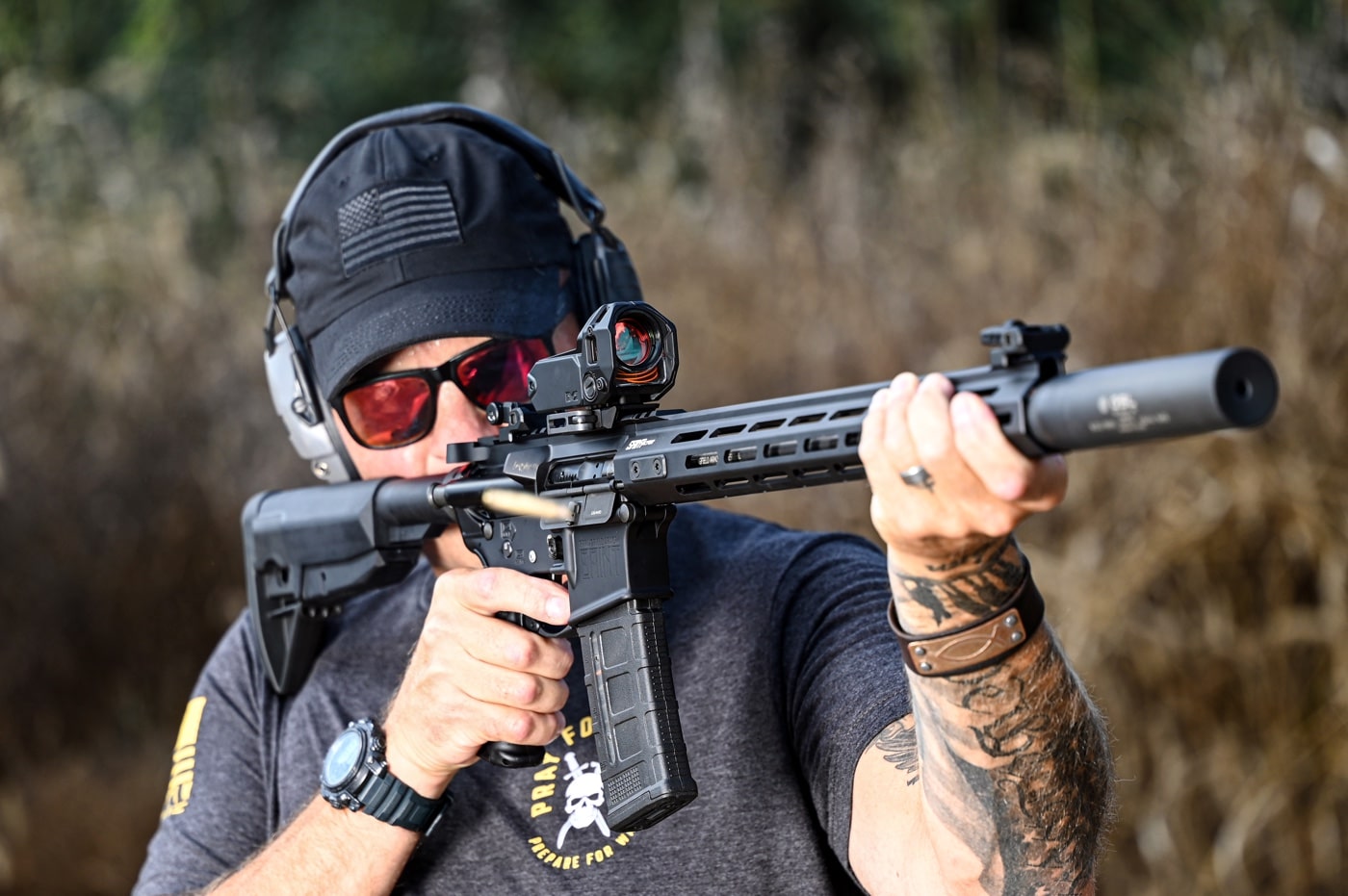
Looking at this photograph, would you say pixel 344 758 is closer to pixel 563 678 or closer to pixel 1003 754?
pixel 563 678

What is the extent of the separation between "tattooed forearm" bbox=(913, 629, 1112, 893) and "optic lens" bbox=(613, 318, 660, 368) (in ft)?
2.10

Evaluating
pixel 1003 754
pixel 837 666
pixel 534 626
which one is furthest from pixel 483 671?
pixel 1003 754

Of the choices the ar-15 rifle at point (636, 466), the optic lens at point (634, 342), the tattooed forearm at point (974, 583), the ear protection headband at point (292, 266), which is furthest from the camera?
the ear protection headband at point (292, 266)

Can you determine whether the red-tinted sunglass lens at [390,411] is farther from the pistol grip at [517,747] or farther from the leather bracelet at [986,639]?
the leather bracelet at [986,639]

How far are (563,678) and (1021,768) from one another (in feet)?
2.65

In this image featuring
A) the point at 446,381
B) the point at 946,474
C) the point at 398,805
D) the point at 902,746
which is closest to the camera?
the point at 946,474

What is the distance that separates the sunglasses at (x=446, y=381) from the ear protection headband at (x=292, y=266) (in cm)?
16

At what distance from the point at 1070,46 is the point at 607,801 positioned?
445 centimetres

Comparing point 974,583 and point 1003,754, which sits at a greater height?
point 974,583

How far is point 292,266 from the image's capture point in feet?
Result: 8.75

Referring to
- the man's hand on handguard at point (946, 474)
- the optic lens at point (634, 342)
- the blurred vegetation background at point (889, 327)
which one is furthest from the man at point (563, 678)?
the blurred vegetation background at point (889, 327)

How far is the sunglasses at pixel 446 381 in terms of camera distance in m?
2.34

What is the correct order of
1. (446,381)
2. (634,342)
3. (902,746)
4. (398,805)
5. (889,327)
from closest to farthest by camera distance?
1. (902,746)
2. (634,342)
3. (398,805)
4. (446,381)
5. (889,327)

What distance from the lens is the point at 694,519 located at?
2.44 meters
